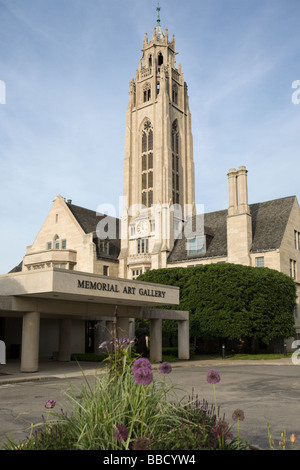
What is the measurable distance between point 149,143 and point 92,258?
25007mm

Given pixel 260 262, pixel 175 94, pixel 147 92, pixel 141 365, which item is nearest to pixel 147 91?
pixel 147 92

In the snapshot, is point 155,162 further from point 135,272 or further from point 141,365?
point 141,365

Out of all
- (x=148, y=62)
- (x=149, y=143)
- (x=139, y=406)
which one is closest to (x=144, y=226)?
(x=149, y=143)

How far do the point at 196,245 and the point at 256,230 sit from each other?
757 cm

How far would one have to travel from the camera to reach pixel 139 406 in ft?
20.7

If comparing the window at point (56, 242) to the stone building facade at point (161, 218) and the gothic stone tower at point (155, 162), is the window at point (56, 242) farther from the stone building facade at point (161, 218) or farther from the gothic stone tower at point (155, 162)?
the gothic stone tower at point (155, 162)

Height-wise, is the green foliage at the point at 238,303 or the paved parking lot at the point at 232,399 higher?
the green foliage at the point at 238,303

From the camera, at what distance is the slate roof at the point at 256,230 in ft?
159

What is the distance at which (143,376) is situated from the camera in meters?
5.62

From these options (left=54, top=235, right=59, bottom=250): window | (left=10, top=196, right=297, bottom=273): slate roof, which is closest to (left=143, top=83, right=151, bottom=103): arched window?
(left=10, top=196, right=297, bottom=273): slate roof

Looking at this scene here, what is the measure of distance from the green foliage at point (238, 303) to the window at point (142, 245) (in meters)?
18.5

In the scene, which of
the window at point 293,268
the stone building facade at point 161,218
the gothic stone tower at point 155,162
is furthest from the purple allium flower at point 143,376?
the gothic stone tower at point 155,162

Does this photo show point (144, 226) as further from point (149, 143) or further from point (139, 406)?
point (139, 406)
